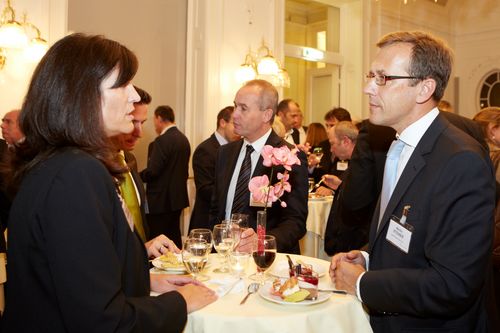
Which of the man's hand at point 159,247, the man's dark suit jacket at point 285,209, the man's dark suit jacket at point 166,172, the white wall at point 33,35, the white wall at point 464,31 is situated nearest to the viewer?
the man's hand at point 159,247

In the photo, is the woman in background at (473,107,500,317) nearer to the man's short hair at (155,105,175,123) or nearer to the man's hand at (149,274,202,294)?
the man's hand at (149,274,202,294)

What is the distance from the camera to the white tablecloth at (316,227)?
449cm

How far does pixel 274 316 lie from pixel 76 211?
743 millimetres

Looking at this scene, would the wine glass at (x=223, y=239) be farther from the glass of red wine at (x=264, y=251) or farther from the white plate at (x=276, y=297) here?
the white plate at (x=276, y=297)

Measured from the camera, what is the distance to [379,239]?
1735mm

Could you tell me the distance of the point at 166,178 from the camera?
574cm

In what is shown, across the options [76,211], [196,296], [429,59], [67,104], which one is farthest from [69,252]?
[429,59]

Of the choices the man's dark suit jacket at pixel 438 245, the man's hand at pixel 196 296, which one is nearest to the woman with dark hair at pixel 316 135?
the man's dark suit jacket at pixel 438 245

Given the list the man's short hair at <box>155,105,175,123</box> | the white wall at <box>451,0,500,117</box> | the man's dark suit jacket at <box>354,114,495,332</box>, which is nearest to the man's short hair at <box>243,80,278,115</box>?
the man's dark suit jacket at <box>354,114,495,332</box>

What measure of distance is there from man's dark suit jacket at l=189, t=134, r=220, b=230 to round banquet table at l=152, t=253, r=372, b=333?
2.37m

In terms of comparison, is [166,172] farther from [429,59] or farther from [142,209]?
[429,59]

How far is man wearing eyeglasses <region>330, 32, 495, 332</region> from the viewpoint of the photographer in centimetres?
149

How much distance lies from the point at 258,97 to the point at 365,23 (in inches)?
267

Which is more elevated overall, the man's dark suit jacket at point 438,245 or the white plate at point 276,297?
the man's dark suit jacket at point 438,245
